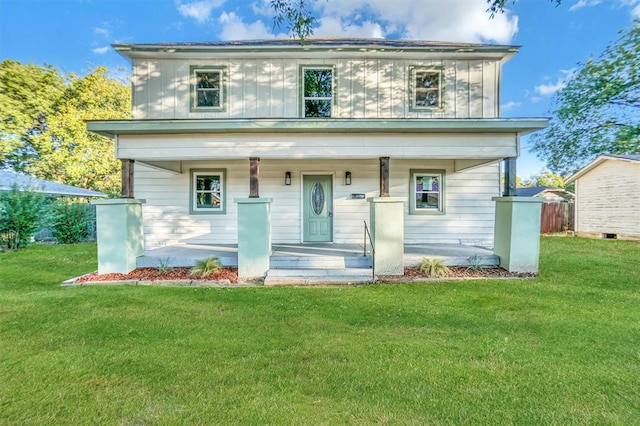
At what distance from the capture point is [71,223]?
12102mm

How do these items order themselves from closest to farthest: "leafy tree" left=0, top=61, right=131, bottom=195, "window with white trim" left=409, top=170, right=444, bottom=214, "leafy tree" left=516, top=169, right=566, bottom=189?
"window with white trim" left=409, top=170, right=444, bottom=214 < "leafy tree" left=0, top=61, right=131, bottom=195 < "leafy tree" left=516, top=169, right=566, bottom=189

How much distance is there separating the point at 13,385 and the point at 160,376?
1.18 meters

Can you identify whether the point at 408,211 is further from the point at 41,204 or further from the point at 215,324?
the point at 41,204

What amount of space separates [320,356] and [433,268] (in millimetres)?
4021

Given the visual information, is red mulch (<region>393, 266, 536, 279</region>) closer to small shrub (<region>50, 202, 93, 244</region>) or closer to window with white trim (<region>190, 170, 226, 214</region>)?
window with white trim (<region>190, 170, 226, 214</region>)

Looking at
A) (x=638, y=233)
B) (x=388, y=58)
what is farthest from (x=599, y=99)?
(x=388, y=58)

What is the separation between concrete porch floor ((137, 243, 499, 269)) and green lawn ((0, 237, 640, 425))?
1.18 metres

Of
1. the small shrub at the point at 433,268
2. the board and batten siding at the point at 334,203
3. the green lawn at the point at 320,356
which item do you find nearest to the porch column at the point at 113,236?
the green lawn at the point at 320,356

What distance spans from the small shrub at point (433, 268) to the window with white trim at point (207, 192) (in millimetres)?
5818

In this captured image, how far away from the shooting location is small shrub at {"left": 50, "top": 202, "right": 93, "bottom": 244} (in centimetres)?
1190

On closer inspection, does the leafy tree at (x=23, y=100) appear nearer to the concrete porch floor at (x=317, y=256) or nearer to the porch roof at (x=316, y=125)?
the porch roof at (x=316, y=125)

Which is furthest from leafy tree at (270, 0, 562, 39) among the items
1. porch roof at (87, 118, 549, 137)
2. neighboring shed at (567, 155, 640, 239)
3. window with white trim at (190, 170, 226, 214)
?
neighboring shed at (567, 155, 640, 239)

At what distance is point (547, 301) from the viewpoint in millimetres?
4668

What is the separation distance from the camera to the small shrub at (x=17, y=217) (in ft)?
32.4
